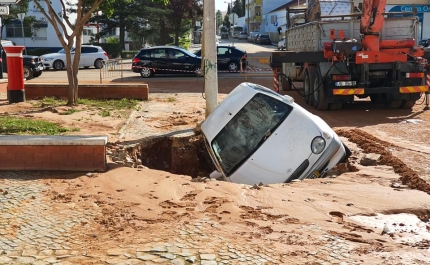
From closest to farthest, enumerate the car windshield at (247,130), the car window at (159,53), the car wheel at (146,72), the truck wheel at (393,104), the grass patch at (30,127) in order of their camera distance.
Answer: the car windshield at (247,130) → the grass patch at (30,127) → the truck wheel at (393,104) → the car window at (159,53) → the car wheel at (146,72)

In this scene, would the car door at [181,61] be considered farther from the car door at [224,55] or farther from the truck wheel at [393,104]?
the truck wheel at [393,104]

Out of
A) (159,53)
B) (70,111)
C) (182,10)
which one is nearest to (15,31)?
(182,10)

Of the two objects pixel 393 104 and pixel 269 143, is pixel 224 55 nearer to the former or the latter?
pixel 393 104

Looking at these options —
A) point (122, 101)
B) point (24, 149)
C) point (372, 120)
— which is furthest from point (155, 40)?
point (24, 149)

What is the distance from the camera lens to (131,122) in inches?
571

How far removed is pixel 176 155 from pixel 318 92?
627cm

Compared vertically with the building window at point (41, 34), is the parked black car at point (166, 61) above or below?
below

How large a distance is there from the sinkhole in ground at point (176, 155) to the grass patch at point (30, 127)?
6.36 ft

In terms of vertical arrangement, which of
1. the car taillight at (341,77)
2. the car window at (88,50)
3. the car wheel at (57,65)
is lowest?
the car taillight at (341,77)

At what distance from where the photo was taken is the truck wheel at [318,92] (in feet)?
55.3

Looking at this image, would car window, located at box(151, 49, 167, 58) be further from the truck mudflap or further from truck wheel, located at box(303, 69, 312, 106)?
the truck mudflap

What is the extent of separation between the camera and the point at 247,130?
352 inches

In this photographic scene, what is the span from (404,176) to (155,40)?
5458 cm

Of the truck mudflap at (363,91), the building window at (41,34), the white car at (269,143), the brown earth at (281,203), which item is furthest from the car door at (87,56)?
the white car at (269,143)
